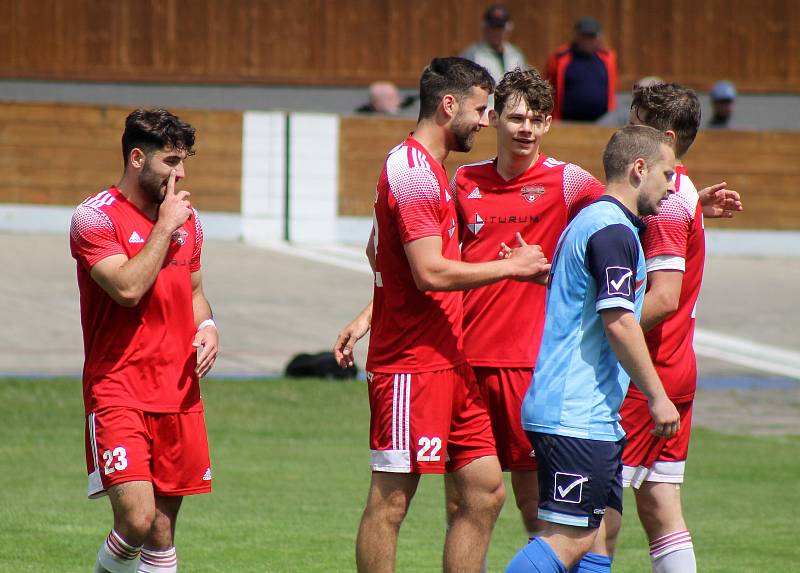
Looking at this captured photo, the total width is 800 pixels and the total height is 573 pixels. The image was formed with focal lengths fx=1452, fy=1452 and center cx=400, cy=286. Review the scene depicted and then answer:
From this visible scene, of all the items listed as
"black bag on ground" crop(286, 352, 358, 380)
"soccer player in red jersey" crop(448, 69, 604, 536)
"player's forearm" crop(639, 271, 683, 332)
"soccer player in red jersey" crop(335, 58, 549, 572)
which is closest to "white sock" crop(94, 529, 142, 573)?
"soccer player in red jersey" crop(335, 58, 549, 572)

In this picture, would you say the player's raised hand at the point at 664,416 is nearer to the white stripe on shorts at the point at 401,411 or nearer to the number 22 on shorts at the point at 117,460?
the white stripe on shorts at the point at 401,411

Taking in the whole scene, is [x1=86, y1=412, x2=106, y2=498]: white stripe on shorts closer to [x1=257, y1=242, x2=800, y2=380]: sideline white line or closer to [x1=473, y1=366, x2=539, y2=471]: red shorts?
[x1=473, y1=366, x2=539, y2=471]: red shorts

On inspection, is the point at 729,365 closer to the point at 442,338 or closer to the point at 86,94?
the point at 442,338

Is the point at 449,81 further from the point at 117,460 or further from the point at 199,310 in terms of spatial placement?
the point at 117,460

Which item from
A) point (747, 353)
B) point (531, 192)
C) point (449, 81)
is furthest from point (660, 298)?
point (747, 353)

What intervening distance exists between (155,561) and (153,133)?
179cm

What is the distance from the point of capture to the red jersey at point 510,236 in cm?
645

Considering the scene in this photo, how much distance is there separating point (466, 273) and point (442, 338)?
373 millimetres

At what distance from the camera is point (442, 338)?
19.9 ft

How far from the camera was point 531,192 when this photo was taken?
257 inches

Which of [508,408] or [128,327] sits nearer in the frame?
[128,327]

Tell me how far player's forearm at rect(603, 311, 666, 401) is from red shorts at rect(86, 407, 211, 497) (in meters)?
1.85

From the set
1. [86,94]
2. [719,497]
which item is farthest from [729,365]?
[86,94]

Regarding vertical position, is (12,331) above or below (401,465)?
below
